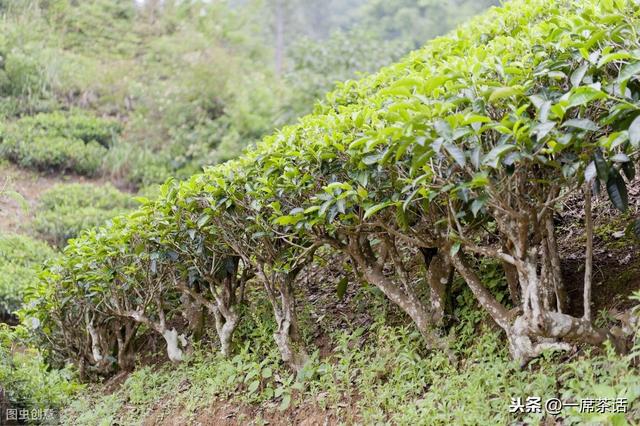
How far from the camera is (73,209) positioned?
9.99m

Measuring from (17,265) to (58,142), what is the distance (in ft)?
15.7

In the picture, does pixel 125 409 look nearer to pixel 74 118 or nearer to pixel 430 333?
pixel 430 333

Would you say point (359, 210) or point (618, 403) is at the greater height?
point (359, 210)

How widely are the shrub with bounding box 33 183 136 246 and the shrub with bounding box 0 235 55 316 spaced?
1.59 feet

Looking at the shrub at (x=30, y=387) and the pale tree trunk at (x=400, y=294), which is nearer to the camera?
the pale tree trunk at (x=400, y=294)

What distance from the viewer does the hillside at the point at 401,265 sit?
8.13 feet

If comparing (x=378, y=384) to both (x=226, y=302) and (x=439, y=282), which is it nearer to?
(x=439, y=282)

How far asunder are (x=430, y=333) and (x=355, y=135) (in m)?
1.23

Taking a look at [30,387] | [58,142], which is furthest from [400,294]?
[58,142]

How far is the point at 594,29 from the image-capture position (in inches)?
98.3

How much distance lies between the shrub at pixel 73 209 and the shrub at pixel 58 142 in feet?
4.10

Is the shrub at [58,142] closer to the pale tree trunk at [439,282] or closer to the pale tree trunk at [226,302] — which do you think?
the pale tree trunk at [226,302]

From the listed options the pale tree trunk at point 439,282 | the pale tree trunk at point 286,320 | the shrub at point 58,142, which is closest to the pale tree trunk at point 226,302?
the pale tree trunk at point 286,320

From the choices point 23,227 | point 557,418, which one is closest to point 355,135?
point 557,418
